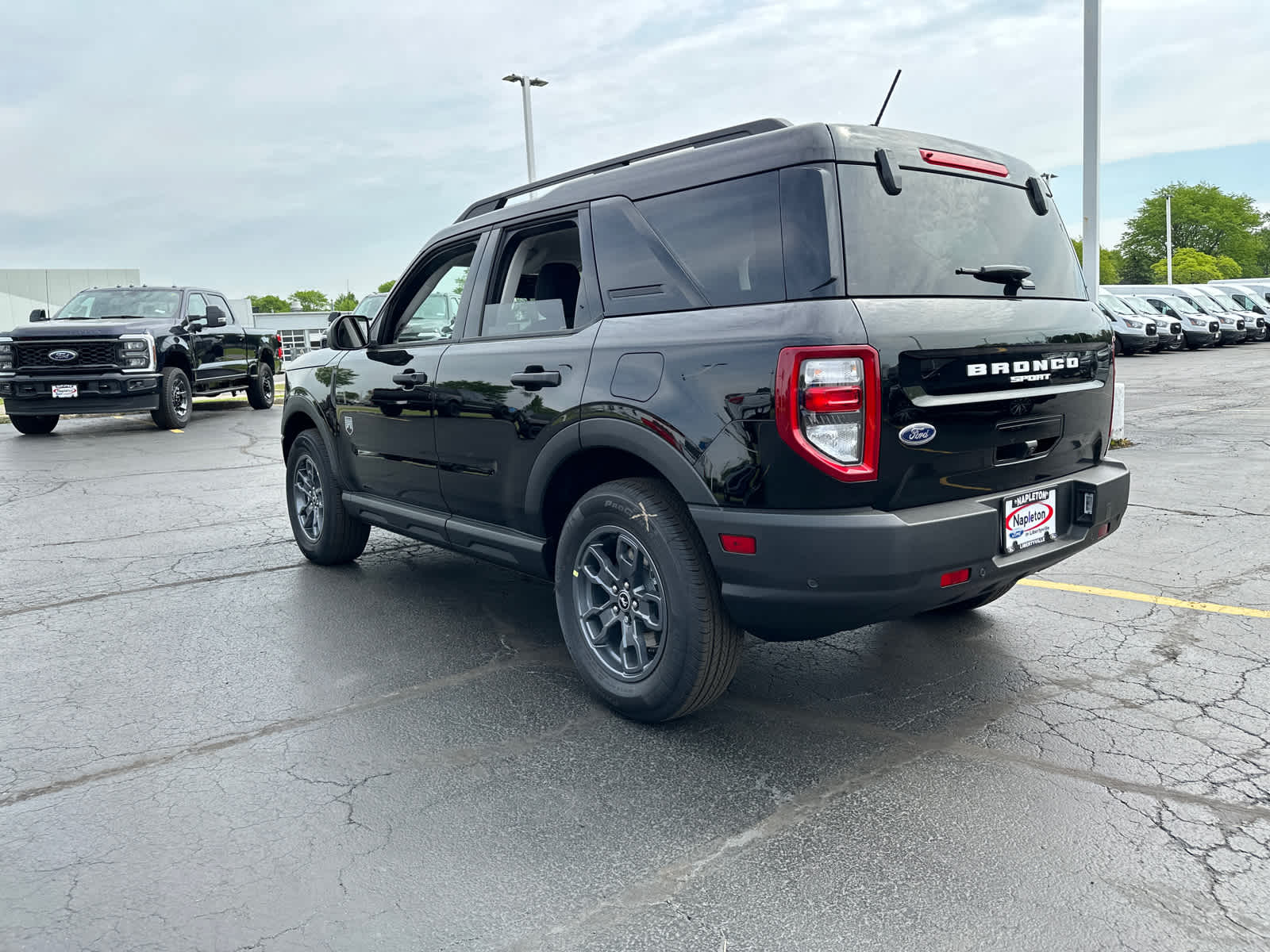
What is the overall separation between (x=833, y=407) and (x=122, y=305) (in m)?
15.3

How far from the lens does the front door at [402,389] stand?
4.75 metres

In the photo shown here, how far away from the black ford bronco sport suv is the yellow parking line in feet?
4.49

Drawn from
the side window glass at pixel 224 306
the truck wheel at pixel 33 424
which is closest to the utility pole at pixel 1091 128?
the side window glass at pixel 224 306

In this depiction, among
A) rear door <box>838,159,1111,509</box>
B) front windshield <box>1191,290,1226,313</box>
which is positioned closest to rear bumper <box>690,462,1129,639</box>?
rear door <box>838,159,1111,509</box>

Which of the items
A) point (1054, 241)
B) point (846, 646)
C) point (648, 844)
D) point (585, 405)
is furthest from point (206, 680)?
point (1054, 241)

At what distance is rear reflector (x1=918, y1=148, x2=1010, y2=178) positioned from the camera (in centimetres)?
347

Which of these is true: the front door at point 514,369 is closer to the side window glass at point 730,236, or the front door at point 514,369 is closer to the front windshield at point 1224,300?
the side window glass at point 730,236

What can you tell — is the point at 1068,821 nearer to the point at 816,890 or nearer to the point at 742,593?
the point at 816,890

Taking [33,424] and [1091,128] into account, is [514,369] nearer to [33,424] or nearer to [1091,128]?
[1091,128]

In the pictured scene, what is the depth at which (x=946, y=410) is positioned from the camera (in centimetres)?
318

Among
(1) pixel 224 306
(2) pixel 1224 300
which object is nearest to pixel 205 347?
(1) pixel 224 306

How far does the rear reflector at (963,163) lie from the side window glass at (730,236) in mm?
613

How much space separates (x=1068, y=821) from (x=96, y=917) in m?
2.61

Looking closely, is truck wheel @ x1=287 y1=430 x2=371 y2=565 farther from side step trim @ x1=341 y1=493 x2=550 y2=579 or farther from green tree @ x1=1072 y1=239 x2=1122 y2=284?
green tree @ x1=1072 y1=239 x2=1122 y2=284
